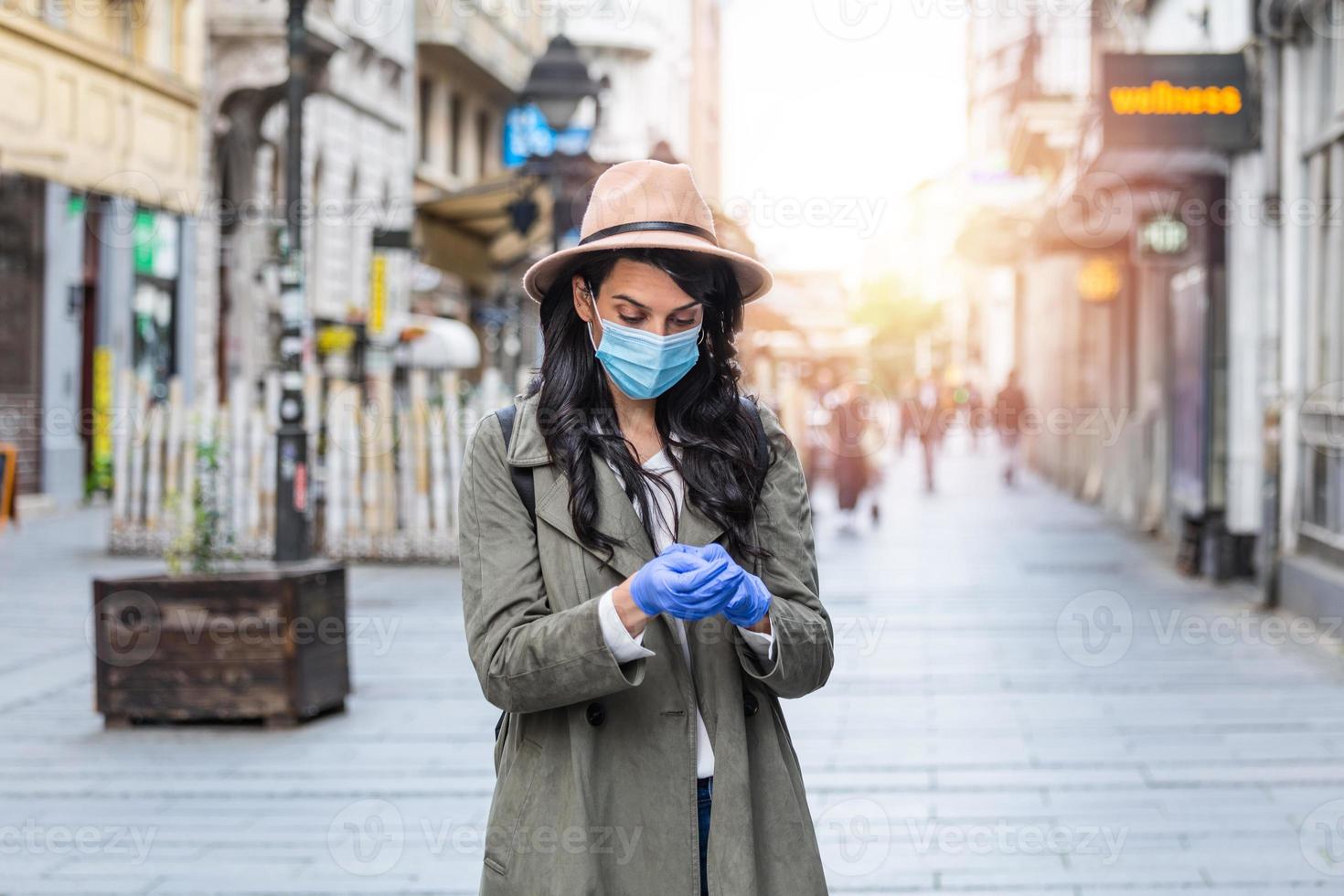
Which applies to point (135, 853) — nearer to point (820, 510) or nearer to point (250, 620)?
point (250, 620)

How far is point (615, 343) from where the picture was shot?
2412 mm

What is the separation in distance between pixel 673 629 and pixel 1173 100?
34.4 ft

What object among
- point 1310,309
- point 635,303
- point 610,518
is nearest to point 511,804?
point 610,518

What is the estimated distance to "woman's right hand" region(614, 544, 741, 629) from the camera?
6.82 feet

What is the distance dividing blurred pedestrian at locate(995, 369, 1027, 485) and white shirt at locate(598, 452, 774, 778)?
21616 millimetres

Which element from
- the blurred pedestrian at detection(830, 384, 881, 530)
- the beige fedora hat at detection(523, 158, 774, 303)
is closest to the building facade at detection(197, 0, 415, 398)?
the blurred pedestrian at detection(830, 384, 881, 530)

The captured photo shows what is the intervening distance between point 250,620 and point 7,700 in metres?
1.51

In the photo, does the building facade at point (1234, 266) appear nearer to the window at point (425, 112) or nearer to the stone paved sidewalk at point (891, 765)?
the stone paved sidewalk at point (891, 765)

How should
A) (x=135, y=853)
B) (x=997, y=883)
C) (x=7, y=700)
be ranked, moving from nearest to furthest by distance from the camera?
1. (x=997, y=883)
2. (x=135, y=853)
3. (x=7, y=700)

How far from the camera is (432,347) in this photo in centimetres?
2797

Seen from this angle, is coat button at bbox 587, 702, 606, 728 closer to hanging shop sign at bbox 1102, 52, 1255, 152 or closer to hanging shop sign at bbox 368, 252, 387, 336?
hanging shop sign at bbox 1102, 52, 1255, 152

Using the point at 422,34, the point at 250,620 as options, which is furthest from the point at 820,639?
the point at 422,34

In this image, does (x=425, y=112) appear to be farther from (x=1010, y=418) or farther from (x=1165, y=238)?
(x=1165, y=238)

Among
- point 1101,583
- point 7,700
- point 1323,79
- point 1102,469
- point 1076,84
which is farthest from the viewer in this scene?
point 1076,84
